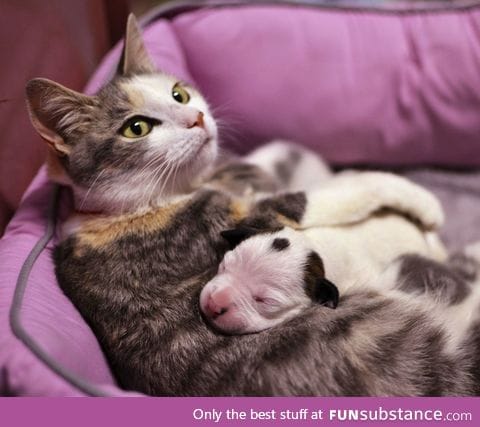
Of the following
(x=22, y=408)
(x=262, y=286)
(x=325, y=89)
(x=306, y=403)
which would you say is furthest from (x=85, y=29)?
(x=306, y=403)

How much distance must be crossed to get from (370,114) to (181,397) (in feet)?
4.02

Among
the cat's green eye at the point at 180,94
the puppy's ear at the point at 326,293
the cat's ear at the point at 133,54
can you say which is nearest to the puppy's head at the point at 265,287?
the puppy's ear at the point at 326,293

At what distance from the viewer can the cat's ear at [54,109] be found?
3.75 feet

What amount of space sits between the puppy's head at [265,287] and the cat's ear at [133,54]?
595mm

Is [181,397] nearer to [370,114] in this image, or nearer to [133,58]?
[133,58]

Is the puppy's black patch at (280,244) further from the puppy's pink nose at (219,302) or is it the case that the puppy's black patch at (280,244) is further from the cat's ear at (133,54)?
the cat's ear at (133,54)

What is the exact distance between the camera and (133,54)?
1397mm

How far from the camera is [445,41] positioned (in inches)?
70.5

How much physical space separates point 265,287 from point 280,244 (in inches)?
4.0

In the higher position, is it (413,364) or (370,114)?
(370,114)

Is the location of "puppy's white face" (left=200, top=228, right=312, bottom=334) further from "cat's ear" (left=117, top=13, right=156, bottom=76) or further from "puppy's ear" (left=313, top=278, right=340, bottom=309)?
"cat's ear" (left=117, top=13, right=156, bottom=76)

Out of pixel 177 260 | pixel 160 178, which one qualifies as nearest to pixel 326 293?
pixel 177 260

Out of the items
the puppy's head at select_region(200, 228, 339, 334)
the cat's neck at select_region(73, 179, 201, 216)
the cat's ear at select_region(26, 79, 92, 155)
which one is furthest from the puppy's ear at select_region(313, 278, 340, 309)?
the cat's ear at select_region(26, 79, 92, 155)

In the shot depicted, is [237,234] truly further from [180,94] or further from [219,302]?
[180,94]
